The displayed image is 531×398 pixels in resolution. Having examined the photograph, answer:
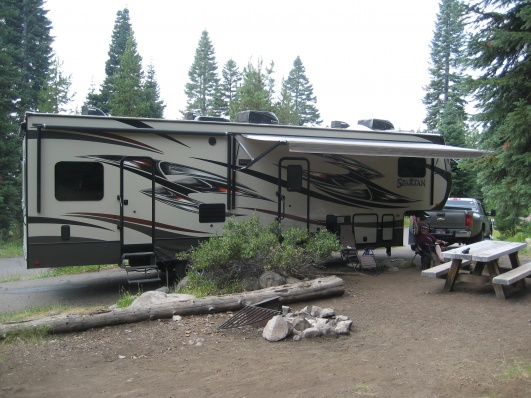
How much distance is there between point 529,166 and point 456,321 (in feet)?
23.3

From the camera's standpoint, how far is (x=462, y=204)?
15797 mm

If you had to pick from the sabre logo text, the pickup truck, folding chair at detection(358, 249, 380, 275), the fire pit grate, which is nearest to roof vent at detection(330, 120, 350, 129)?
the sabre logo text

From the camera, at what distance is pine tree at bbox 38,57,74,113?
26406 mm

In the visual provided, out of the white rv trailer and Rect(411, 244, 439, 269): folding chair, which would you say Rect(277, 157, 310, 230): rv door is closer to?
the white rv trailer

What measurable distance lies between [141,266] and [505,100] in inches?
370

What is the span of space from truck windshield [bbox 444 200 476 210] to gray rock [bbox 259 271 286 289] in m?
8.65

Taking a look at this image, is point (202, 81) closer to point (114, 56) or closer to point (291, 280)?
point (114, 56)

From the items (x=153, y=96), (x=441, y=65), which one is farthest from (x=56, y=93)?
(x=441, y=65)

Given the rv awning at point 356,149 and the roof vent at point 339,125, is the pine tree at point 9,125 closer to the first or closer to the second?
the roof vent at point 339,125

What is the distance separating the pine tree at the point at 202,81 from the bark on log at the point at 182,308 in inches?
1734

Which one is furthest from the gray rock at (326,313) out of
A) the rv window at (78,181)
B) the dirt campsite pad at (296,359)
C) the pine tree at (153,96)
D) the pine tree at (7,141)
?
the pine tree at (153,96)

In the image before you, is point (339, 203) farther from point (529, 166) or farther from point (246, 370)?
point (246, 370)

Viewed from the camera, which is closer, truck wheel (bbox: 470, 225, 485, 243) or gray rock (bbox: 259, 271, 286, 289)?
gray rock (bbox: 259, 271, 286, 289)

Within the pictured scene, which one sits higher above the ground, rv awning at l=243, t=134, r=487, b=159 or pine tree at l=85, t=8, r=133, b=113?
pine tree at l=85, t=8, r=133, b=113
